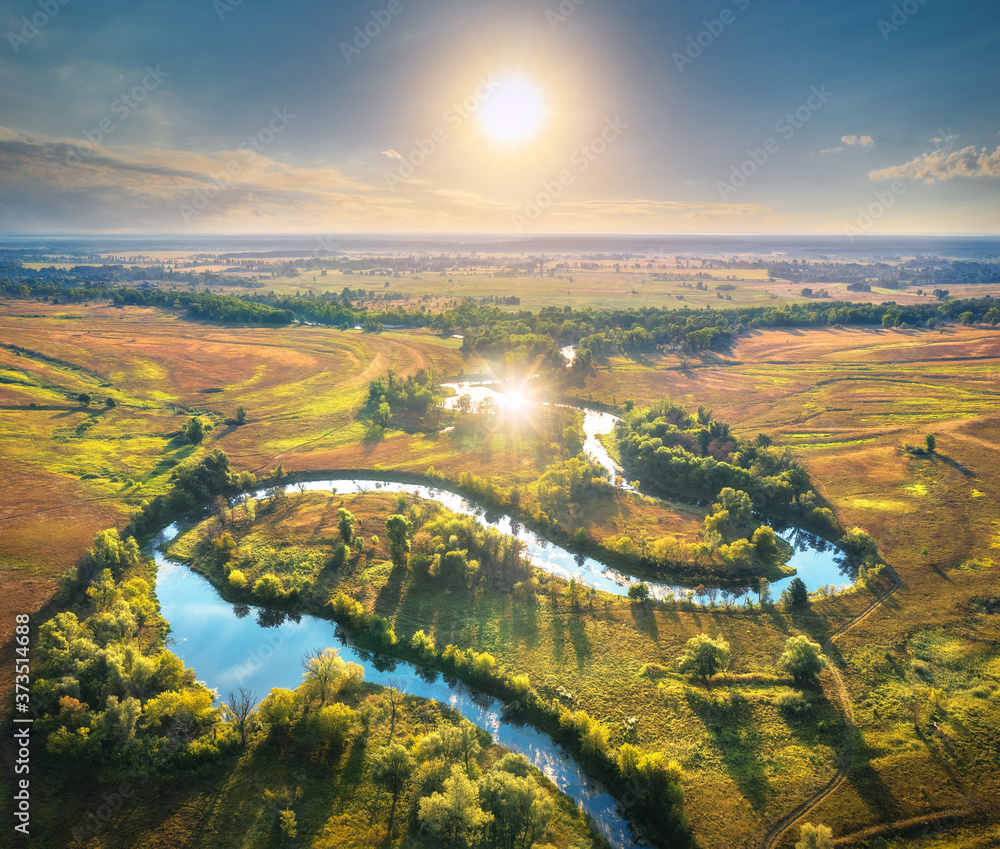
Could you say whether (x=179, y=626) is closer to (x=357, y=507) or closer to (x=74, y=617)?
(x=74, y=617)

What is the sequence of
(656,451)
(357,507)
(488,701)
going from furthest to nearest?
(656,451) → (357,507) → (488,701)

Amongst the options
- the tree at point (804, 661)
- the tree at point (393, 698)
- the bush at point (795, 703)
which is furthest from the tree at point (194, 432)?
the tree at point (804, 661)

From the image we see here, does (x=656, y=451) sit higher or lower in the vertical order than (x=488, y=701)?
higher

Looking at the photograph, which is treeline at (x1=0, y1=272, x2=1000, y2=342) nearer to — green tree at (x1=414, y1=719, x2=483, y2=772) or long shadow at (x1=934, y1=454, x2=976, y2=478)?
long shadow at (x1=934, y1=454, x2=976, y2=478)

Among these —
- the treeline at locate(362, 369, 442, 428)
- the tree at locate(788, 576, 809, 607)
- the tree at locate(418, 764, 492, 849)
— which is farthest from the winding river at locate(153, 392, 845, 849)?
the treeline at locate(362, 369, 442, 428)

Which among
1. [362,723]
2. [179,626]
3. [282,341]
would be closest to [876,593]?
[362,723]

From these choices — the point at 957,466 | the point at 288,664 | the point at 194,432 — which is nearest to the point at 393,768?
the point at 288,664

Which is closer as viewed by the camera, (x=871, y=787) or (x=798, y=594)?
(x=871, y=787)

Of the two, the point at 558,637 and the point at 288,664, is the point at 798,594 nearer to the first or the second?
the point at 558,637
